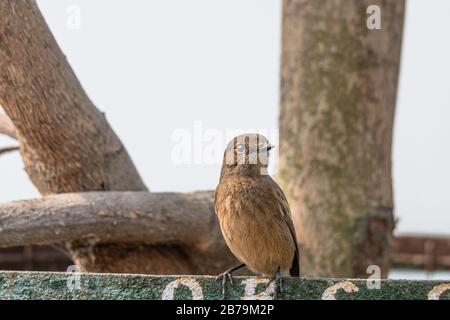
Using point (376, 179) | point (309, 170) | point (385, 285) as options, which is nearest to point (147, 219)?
point (309, 170)

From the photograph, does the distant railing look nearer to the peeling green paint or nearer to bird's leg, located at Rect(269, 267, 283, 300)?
bird's leg, located at Rect(269, 267, 283, 300)

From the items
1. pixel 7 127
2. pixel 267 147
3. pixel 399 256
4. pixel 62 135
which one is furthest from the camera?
pixel 399 256

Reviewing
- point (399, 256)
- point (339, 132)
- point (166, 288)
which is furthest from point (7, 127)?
point (399, 256)

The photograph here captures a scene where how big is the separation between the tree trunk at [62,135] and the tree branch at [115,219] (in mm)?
190

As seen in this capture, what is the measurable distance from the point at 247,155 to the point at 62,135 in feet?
5.50

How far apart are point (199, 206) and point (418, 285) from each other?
258cm

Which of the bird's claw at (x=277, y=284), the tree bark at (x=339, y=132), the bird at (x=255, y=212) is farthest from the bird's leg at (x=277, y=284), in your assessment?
the tree bark at (x=339, y=132)

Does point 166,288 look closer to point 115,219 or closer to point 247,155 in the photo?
point 247,155

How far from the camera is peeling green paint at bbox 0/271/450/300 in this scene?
3184mm

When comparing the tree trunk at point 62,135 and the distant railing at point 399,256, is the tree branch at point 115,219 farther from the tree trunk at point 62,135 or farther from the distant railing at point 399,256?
the distant railing at point 399,256

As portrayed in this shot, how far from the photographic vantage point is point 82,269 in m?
5.65

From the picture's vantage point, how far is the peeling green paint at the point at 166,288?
10.4 ft

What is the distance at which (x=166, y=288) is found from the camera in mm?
3219

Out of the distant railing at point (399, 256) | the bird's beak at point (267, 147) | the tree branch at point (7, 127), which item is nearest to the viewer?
the bird's beak at point (267, 147)
